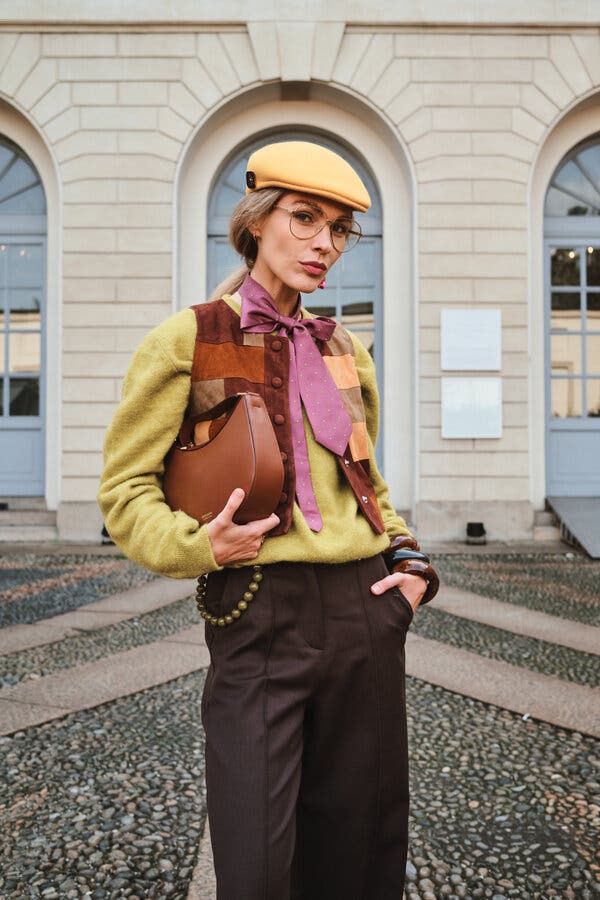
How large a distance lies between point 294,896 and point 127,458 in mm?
837

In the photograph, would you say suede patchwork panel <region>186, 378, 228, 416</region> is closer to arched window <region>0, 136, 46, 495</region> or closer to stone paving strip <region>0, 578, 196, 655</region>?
stone paving strip <region>0, 578, 196, 655</region>

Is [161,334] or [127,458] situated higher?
[161,334]

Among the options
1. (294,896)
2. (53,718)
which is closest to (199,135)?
(53,718)

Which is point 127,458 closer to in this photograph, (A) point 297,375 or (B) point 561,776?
(A) point 297,375

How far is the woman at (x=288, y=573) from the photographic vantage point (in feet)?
3.53

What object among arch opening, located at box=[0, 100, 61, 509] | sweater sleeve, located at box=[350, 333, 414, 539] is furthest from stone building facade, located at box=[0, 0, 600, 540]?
sweater sleeve, located at box=[350, 333, 414, 539]

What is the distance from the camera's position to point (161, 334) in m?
1.17

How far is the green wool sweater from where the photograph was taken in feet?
3.65

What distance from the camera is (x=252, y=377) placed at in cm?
120

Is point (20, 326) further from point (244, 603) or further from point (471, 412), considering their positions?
point (244, 603)

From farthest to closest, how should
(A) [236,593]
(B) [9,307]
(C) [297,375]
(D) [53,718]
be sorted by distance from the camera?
(B) [9,307] → (D) [53,718] → (C) [297,375] → (A) [236,593]

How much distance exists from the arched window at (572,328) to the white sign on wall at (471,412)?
102 cm

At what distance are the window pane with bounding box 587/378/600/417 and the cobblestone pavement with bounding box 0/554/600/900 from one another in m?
5.62

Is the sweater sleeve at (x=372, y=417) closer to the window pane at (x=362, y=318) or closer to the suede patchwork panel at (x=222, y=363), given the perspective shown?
the suede patchwork panel at (x=222, y=363)
